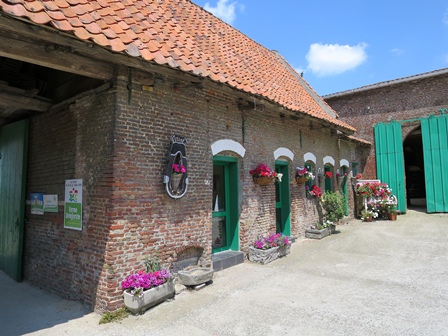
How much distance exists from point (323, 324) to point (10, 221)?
676 centimetres

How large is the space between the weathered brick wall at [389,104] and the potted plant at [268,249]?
9856mm

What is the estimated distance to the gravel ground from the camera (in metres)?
3.89

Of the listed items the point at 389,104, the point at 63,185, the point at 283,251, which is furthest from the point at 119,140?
the point at 389,104

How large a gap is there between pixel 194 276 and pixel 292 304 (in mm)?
1665

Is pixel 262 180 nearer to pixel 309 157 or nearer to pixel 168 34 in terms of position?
pixel 309 157

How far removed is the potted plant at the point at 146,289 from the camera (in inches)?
170

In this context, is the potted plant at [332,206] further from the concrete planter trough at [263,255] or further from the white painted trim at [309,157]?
the concrete planter trough at [263,255]

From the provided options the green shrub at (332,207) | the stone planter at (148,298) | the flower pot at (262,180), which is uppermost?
the flower pot at (262,180)

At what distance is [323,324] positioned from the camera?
3.91 m

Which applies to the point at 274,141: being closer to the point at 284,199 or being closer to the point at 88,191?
the point at 284,199

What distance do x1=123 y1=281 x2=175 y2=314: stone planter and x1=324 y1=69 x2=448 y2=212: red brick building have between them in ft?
43.5

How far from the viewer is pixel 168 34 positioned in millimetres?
5746

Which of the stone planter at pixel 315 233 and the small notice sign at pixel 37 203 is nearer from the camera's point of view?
the small notice sign at pixel 37 203

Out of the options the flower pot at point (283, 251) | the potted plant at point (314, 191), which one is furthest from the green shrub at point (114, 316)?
the potted plant at point (314, 191)
